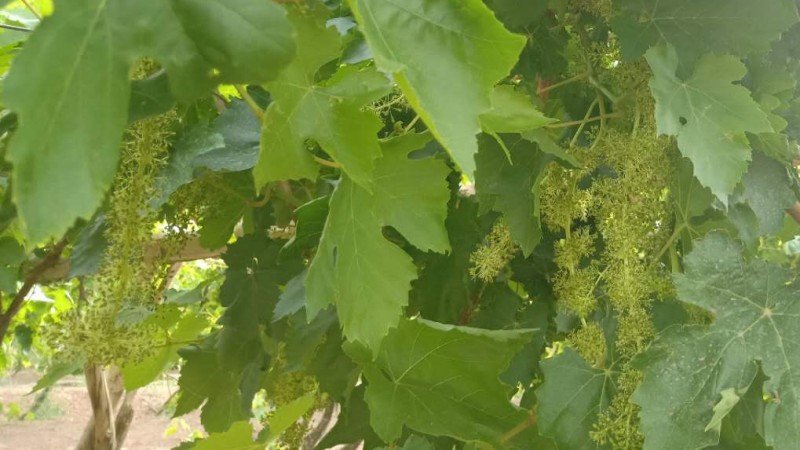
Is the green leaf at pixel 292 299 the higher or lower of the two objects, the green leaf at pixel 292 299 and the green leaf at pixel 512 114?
the lower

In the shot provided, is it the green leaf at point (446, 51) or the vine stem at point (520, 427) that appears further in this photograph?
the vine stem at point (520, 427)

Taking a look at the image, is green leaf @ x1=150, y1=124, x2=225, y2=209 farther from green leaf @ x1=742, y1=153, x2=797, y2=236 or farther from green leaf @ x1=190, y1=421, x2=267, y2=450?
green leaf @ x1=742, y1=153, x2=797, y2=236

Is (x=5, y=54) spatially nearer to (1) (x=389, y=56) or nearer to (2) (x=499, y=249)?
(2) (x=499, y=249)

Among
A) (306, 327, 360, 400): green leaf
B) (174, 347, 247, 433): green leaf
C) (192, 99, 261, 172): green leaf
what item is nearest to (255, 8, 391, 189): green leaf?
(192, 99, 261, 172): green leaf

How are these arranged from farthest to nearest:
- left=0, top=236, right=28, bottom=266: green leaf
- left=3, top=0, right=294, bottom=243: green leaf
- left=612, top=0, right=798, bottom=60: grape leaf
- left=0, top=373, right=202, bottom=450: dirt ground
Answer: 1. left=0, top=373, right=202, bottom=450: dirt ground
2. left=0, top=236, right=28, bottom=266: green leaf
3. left=612, top=0, right=798, bottom=60: grape leaf
4. left=3, top=0, right=294, bottom=243: green leaf

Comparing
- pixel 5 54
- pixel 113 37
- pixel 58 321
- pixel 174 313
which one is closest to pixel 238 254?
pixel 174 313

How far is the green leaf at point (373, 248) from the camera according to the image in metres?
0.72

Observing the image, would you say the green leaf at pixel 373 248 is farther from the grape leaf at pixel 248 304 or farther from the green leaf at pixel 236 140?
the grape leaf at pixel 248 304

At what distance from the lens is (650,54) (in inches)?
30.8

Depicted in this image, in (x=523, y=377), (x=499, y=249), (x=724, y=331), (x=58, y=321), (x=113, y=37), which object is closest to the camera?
(x=113, y=37)

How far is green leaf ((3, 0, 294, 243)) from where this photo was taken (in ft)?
1.29

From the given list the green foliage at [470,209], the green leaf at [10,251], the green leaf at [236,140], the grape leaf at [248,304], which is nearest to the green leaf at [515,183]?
the green foliage at [470,209]

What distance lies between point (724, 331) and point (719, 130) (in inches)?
6.7

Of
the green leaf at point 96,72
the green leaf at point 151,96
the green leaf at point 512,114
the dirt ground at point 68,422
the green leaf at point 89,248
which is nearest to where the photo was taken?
the green leaf at point 96,72
